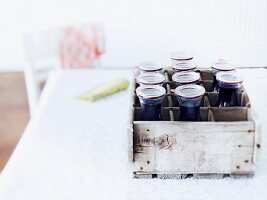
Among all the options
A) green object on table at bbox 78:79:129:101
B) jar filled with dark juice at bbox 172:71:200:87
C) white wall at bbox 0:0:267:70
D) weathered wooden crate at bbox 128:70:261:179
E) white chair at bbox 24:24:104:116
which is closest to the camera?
weathered wooden crate at bbox 128:70:261:179

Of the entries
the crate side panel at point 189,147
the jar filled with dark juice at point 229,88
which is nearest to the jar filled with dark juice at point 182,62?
the jar filled with dark juice at point 229,88

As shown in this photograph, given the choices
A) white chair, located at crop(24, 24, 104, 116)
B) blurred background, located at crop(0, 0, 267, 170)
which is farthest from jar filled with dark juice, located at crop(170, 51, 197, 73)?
white chair, located at crop(24, 24, 104, 116)

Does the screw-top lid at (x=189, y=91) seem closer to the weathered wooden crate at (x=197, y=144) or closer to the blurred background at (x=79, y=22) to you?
the weathered wooden crate at (x=197, y=144)

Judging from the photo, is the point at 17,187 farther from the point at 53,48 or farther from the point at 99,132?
the point at 53,48

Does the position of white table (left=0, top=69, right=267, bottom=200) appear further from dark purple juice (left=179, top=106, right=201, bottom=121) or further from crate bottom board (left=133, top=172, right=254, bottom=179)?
dark purple juice (left=179, top=106, right=201, bottom=121)

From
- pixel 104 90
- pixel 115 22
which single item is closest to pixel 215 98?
pixel 104 90
